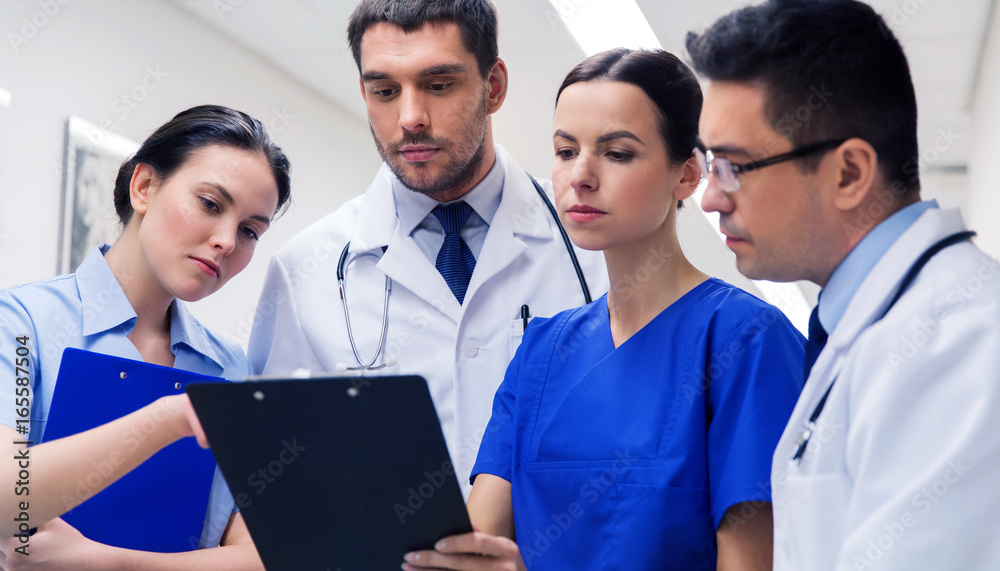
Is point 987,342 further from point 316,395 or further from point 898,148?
point 316,395

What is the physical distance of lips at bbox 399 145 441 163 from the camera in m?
1.63

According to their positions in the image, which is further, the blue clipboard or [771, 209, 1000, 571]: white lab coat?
the blue clipboard

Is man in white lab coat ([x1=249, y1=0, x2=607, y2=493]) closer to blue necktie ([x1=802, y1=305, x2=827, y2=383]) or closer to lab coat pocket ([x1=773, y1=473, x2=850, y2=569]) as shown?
blue necktie ([x1=802, y1=305, x2=827, y2=383])

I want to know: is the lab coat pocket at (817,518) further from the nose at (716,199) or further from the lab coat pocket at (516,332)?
the lab coat pocket at (516,332)

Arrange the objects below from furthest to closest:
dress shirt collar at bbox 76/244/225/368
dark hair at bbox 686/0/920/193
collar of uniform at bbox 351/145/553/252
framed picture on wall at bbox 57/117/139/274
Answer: framed picture on wall at bbox 57/117/139/274, collar of uniform at bbox 351/145/553/252, dress shirt collar at bbox 76/244/225/368, dark hair at bbox 686/0/920/193

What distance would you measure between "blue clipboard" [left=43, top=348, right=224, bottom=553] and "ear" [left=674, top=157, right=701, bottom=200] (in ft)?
2.51

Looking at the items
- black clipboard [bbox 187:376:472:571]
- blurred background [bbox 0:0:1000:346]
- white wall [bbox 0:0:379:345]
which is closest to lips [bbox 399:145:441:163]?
blurred background [bbox 0:0:1000:346]

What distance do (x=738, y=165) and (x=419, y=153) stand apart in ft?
2.59

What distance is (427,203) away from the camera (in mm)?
1754

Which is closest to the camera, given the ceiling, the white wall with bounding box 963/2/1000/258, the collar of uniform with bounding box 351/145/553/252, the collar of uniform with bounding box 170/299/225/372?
the collar of uniform with bounding box 170/299/225/372

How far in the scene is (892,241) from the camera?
0.92 m

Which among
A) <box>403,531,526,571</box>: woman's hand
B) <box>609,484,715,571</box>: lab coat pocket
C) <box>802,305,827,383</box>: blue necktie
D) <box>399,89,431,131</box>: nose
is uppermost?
<box>399,89,431,131</box>: nose

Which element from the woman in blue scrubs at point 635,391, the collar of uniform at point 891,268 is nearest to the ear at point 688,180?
the woman in blue scrubs at point 635,391

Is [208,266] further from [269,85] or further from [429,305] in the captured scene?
[269,85]
